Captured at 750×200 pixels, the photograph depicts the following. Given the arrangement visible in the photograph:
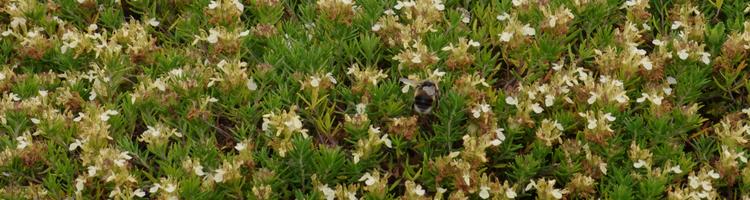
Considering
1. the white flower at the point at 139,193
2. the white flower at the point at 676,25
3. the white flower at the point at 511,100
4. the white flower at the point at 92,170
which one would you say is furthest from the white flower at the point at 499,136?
the white flower at the point at 92,170

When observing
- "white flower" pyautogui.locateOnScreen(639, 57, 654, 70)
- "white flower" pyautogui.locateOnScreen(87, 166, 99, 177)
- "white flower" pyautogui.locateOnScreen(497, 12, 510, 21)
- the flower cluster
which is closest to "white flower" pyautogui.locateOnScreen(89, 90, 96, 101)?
"white flower" pyautogui.locateOnScreen(87, 166, 99, 177)


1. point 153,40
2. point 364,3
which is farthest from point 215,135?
point 364,3

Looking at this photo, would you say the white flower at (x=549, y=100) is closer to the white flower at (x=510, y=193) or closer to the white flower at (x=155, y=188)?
the white flower at (x=510, y=193)

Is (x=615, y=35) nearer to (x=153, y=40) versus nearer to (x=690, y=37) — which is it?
(x=690, y=37)

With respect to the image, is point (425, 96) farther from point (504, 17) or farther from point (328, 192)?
point (504, 17)

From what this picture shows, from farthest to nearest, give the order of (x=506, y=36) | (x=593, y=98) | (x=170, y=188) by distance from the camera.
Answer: (x=506, y=36) < (x=593, y=98) < (x=170, y=188)

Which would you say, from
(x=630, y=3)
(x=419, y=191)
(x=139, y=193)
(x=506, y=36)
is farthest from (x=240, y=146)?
(x=630, y=3)
